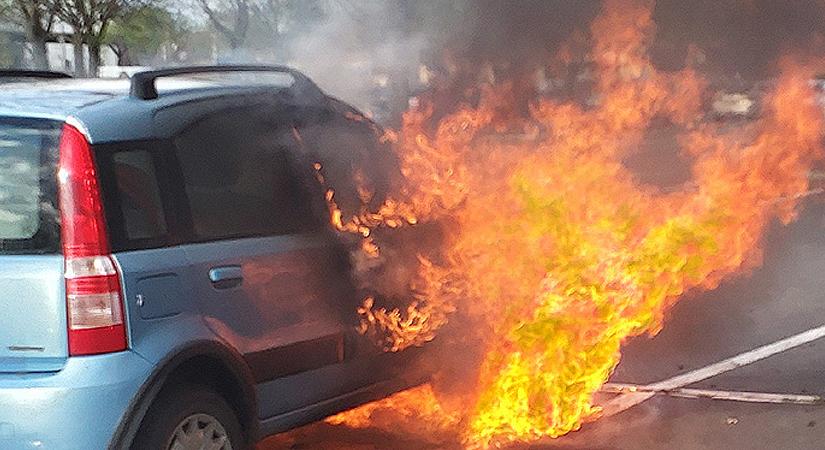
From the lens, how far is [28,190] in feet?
11.7

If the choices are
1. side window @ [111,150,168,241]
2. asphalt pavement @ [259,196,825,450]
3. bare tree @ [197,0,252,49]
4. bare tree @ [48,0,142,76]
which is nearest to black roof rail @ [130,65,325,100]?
side window @ [111,150,168,241]

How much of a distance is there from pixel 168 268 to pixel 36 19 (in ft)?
37.6

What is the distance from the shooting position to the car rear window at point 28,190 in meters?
3.54

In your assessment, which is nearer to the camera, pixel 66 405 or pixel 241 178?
pixel 66 405

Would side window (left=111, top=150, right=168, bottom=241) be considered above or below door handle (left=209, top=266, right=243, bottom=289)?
above

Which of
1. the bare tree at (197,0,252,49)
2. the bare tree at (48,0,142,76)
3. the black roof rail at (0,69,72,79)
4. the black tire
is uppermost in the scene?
the bare tree at (48,0,142,76)

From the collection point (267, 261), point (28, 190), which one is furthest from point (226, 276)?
point (28, 190)

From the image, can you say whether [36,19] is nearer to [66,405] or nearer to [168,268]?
[168,268]

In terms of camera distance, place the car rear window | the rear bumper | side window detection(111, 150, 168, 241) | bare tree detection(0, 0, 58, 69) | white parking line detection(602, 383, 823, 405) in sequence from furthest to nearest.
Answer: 1. bare tree detection(0, 0, 58, 69)
2. white parking line detection(602, 383, 823, 405)
3. side window detection(111, 150, 168, 241)
4. the car rear window
5. the rear bumper

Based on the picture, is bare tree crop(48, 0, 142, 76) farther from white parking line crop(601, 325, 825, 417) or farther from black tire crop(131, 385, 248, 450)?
black tire crop(131, 385, 248, 450)

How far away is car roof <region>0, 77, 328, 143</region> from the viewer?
12.0 ft

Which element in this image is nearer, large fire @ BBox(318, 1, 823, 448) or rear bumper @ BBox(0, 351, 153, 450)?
rear bumper @ BBox(0, 351, 153, 450)

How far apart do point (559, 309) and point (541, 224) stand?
514mm

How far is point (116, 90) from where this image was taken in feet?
13.5
